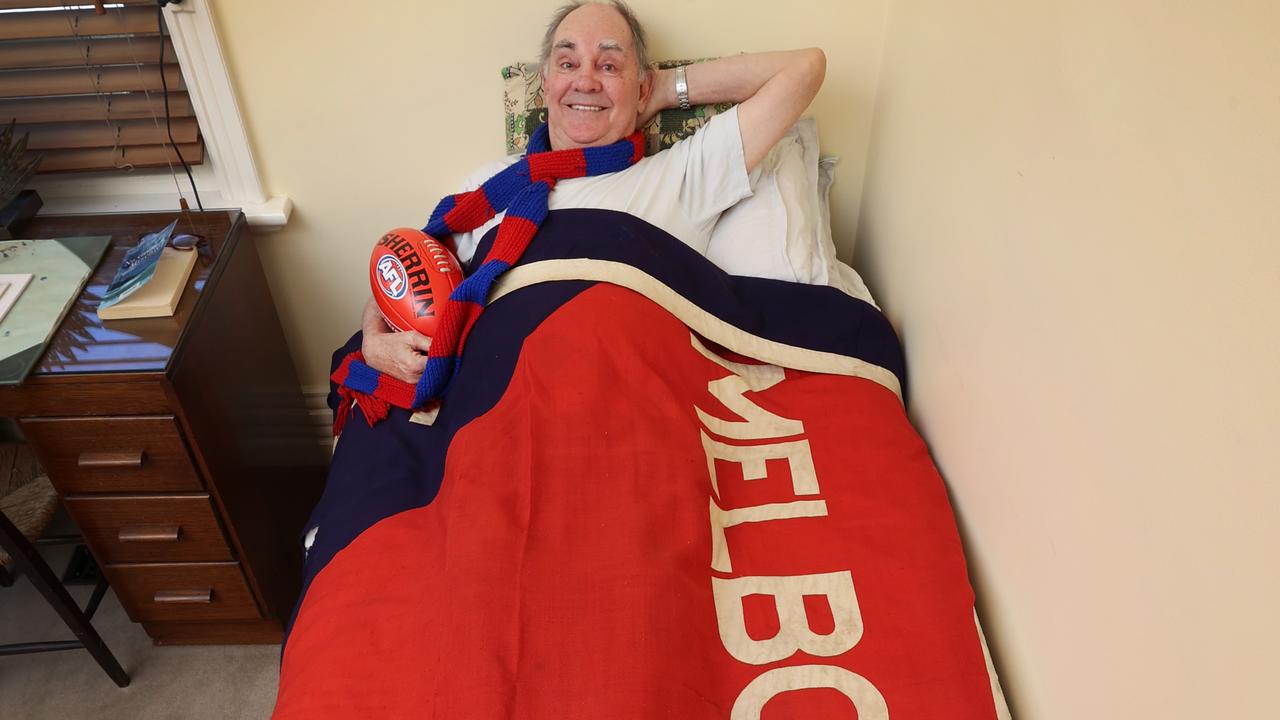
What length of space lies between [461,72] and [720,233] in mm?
667

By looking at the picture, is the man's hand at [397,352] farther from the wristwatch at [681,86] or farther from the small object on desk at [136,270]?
the wristwatch at [681,86]

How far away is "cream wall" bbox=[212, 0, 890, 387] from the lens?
Result: 1.71 metres

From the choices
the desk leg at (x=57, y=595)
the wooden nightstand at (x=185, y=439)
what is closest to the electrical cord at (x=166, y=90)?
the wooden nightstand at (x=185, y=439)

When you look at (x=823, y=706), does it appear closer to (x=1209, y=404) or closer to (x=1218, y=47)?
(x=1209, y=404)

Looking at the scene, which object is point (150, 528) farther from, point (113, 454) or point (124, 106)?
point (124, 106)

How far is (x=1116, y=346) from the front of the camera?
849 millimetres

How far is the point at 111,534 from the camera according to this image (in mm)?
1609

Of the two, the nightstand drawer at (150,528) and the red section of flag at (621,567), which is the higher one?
the red section of flag at (621,567)

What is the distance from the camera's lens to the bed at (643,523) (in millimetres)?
1013

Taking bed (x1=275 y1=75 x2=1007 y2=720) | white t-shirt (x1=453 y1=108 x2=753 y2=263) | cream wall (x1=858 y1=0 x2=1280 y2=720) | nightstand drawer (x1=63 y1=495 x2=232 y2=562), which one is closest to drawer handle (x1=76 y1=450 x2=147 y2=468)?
nightstand drawer (x1=63 y1=495 x2=232 y2=562)

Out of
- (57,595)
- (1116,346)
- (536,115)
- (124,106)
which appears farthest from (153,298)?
(1116,346)

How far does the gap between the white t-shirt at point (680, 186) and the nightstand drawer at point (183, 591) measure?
89 centimetres

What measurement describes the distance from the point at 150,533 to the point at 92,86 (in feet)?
3.08

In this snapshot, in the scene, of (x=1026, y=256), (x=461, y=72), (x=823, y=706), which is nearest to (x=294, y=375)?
(x=461, y=72)
